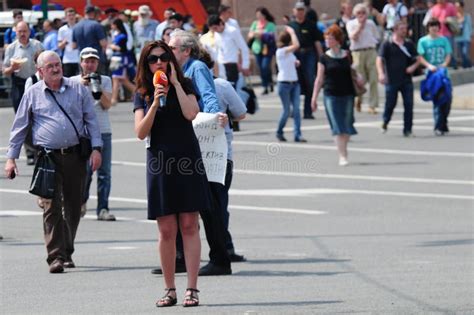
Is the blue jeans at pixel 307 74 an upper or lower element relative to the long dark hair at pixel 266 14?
lower

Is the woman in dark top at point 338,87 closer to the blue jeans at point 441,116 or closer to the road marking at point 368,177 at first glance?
the road marking at point 368,177

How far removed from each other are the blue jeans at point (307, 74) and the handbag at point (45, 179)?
14611mm

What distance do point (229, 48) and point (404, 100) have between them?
9.91 feet

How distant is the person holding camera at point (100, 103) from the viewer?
45.3ft

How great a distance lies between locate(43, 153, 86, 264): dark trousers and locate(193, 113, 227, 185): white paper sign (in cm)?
135

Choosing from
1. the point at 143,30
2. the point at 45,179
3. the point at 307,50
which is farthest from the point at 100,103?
the point at 143,30

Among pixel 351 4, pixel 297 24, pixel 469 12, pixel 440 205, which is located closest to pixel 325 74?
pixel 440 205

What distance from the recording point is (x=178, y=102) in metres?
10.0

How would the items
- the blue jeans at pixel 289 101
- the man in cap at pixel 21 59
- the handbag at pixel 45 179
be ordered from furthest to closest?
the blue jeans at pixel 289 101 → the man in cap at pixel 21 59 → the handbag at pixel 45 179

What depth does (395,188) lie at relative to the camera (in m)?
18.3

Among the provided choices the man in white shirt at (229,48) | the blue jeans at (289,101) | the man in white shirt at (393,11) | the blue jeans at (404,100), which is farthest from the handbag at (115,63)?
the blue jeans at (404,100)

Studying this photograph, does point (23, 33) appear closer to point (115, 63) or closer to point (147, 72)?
point (115, 63)

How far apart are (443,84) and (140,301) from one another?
1418cm

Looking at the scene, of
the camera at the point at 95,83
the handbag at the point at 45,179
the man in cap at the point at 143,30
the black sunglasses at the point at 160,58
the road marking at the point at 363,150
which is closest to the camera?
the black sunglasses at the point at 160,58
